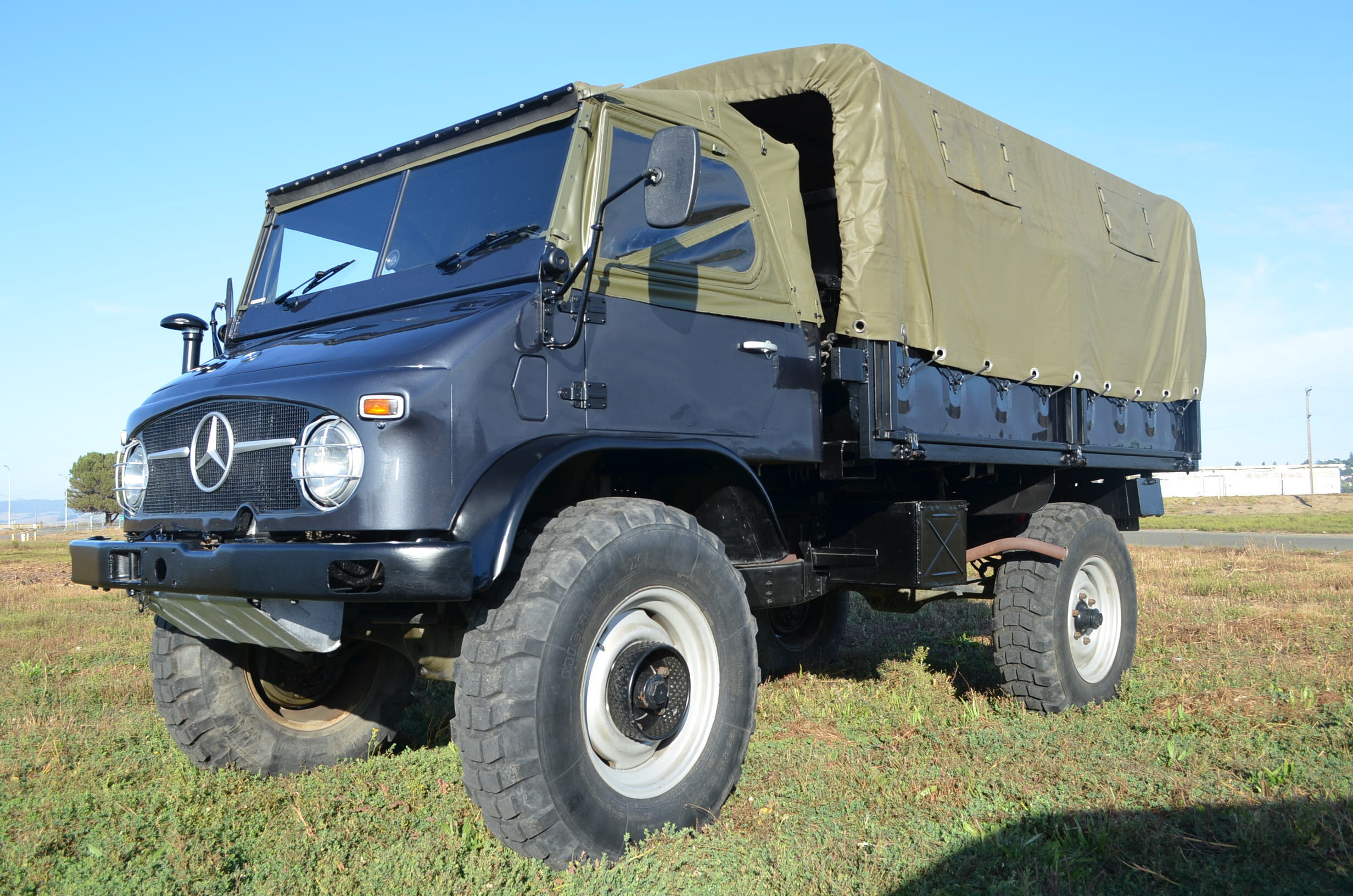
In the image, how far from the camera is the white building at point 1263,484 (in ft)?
217

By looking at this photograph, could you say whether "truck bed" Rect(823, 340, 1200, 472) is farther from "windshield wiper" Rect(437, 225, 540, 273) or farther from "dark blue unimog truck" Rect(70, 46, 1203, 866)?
"windshield wiper" Rect(437, 225, 540, 273)

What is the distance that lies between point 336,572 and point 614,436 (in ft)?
3.73

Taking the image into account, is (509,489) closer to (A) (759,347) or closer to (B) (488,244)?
(B) (488,244)

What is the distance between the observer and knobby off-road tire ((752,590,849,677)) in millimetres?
7383

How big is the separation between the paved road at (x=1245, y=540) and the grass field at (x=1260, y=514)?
2.65 ft

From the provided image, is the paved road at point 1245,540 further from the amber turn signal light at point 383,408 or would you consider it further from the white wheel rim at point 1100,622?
the amber turn signal light at point 383,408

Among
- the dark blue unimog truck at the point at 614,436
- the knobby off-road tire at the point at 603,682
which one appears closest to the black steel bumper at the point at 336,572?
the dark blue unimog truck at the point at 614,436

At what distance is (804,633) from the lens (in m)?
7.77

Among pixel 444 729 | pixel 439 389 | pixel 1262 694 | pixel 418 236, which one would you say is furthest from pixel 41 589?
pixel 1262 694

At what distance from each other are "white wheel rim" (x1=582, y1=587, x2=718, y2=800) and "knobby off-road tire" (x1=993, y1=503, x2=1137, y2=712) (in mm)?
2670

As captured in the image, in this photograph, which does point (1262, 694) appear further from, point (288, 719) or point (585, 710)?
point (288, 719)

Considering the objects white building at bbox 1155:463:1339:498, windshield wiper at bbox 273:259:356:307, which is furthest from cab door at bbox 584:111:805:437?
white building at bbox 1155:463:1339:498

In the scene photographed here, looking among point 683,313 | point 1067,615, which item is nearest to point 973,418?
point 1067,615

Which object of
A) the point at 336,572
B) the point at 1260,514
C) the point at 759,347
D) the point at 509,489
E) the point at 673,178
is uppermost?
the point at 673,178
